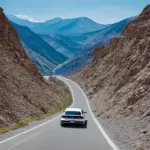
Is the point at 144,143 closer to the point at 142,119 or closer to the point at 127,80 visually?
the point at 142,119

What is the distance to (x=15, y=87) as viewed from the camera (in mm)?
38844

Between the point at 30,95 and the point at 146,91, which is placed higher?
the point at 146,91

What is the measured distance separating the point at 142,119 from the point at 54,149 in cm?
1177

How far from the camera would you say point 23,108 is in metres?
33.9

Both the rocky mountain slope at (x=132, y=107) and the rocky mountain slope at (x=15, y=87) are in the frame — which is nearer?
the rocky mountain slope at (x=132, y=107)

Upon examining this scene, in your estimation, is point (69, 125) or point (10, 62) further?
point (10, 62)

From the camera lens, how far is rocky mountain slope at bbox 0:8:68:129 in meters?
30.8

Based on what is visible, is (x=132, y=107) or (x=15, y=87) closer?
(x=132, y=107)

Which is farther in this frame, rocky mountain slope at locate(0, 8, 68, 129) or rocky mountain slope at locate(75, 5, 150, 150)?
rocky mountain slope at locate(0, 8, 68, 129)

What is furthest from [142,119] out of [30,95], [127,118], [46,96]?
[46,96]

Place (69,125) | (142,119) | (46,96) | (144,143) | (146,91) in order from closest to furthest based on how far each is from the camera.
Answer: (144,143), (142,119), (69,125), (146,91), (46,96)

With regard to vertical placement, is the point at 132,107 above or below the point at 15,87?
above

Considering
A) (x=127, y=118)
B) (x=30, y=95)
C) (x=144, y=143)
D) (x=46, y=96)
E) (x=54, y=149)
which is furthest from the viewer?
(x=46, y=96)

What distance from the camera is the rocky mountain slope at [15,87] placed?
30763 mm
